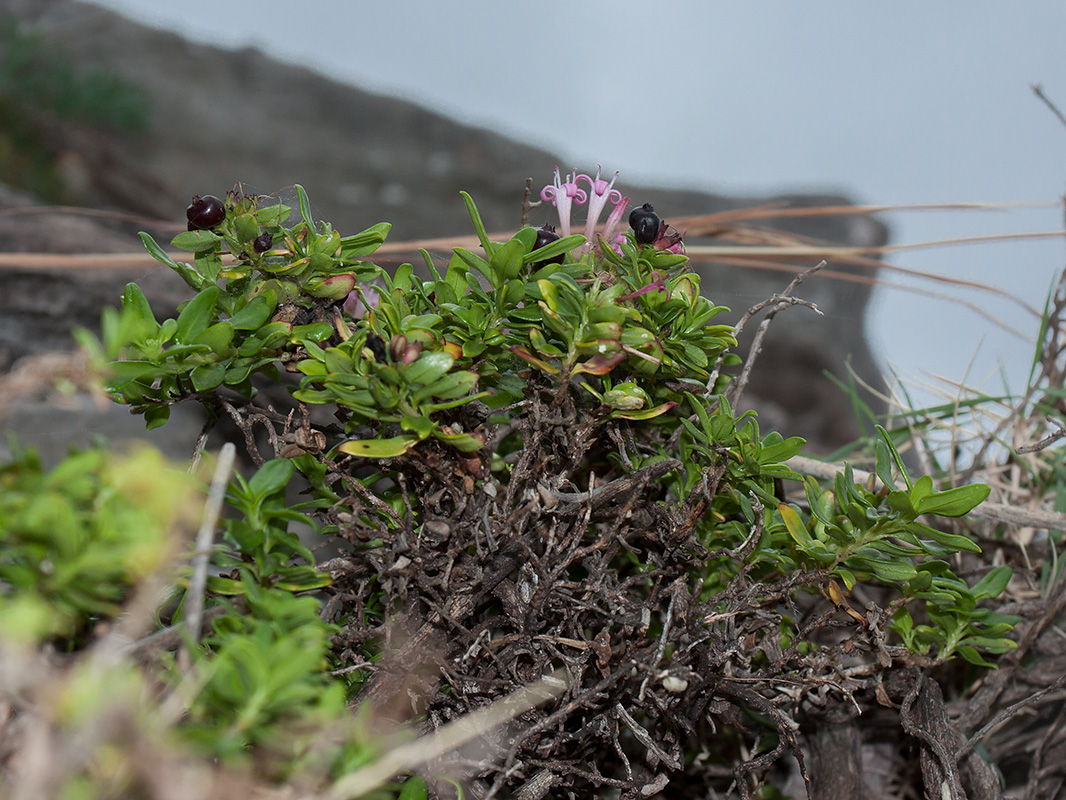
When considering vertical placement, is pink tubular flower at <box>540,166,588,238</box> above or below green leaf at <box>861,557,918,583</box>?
above

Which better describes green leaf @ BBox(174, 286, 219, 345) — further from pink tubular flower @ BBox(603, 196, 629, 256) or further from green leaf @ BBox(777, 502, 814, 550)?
green leaf @ BBox(777, 502, 814, 550)

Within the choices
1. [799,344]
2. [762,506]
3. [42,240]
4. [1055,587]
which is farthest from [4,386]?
[799,344]

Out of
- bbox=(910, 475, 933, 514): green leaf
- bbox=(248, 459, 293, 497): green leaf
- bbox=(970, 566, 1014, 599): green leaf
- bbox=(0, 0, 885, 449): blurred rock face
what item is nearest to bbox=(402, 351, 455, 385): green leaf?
bbox=(248, 459, 293, 497): green leaf

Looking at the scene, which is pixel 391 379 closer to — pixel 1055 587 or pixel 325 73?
pixel 1055 587

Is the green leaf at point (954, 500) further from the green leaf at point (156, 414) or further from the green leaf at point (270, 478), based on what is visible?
the green leaf at point (156, 414)

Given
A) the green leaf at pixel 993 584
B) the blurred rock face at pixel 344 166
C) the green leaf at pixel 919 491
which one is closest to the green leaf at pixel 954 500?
the green leaf at pixel 919 491

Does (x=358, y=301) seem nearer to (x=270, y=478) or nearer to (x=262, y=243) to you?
(x=262, y=243)
